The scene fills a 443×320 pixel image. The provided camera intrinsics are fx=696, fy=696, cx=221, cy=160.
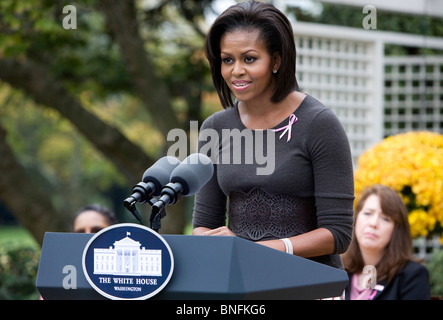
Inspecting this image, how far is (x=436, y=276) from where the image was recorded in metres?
5.20

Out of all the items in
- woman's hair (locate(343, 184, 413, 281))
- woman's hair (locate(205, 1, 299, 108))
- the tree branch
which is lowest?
woman's hair (locate(343, 184, 413, 281))

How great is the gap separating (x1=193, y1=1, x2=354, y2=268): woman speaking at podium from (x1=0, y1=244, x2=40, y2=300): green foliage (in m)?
3.66

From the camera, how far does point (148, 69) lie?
26.3ft

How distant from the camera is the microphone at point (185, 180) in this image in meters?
1.71

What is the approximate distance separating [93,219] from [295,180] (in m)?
2.36

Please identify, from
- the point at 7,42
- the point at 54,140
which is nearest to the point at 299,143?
the point at 7,42

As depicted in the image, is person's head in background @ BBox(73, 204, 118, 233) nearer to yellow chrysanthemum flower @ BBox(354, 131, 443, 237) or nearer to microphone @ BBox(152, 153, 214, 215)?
yellow chrysanthemum flower @ BBox(354, 131, 443, 237)

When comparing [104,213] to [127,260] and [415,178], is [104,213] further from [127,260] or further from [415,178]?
[127,260]

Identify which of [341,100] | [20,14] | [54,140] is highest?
[54,140]

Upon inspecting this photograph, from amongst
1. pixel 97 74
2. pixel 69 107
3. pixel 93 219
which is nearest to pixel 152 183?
pixel 93 219

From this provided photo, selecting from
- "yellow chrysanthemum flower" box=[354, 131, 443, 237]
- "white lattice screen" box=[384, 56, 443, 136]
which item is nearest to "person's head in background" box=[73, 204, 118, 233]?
"yellow chrysanthemum flower" box=[354, 131, 443, 237]

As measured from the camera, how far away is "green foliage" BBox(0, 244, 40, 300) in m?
5.48

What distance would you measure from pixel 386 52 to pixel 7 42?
4.60m
